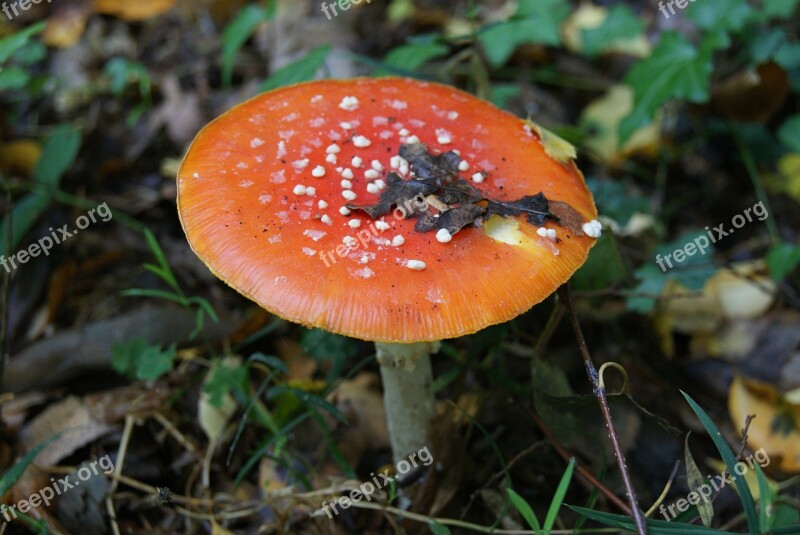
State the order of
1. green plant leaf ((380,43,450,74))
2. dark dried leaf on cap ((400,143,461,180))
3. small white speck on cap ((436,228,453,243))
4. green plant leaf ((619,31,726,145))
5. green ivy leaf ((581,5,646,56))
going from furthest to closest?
1. green ivy leaf ((581,5,646,56))
2. green plant leaf ((619,31,726,145))
3. green plant leaf ((380,43,450,74))
4. dark dried leaf on cap ((400,143,461,180))
5. small white speck on cap ((436,228,453,243))

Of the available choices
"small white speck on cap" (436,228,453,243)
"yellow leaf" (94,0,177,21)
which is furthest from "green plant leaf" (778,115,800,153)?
"yellow leaf" (94,0,177,21)

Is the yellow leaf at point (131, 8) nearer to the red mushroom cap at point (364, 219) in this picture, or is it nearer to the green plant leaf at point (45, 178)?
the green plant leaf at point (45, 178)

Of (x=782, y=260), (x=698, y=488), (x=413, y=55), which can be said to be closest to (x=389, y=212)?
(x=698, y=488)

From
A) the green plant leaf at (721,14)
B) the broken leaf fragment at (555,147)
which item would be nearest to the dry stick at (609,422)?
the broken leaf fragment at (555,147)

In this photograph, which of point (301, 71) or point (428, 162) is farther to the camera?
point (301, 71)

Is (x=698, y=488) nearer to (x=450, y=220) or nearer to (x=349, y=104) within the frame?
(x=450, y=220)

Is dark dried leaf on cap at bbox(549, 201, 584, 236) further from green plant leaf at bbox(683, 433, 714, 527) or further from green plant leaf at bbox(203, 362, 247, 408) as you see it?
green plant leaf at bbox(203, 362, 247, 408)

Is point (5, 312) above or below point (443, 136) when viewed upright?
below

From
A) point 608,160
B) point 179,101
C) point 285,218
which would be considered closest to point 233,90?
point 179,101
